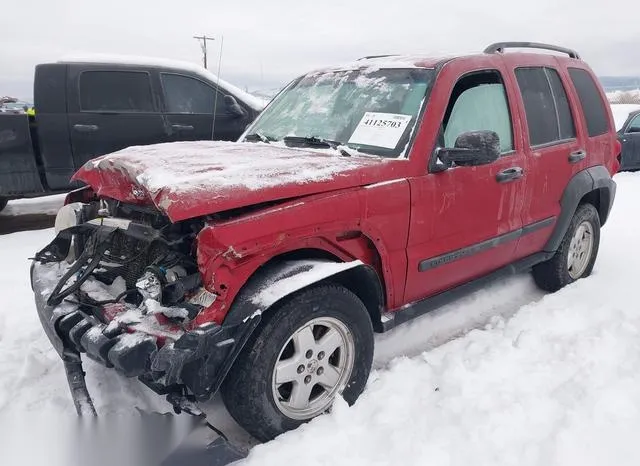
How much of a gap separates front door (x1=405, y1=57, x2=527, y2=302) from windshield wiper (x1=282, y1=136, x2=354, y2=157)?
1.42 ft

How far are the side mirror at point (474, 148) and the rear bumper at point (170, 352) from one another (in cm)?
146

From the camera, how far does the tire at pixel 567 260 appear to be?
171 inches

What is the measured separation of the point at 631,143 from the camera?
10875mm

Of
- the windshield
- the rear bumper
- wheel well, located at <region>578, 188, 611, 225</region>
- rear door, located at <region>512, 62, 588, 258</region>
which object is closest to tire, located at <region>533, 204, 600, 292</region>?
wheel well, located at <region>578, 188, 611, 225</region>

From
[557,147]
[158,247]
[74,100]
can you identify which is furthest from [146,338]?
[74,100]

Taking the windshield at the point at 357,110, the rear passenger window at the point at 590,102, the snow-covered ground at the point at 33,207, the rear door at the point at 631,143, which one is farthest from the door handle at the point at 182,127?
the rear door at the point at 631,143

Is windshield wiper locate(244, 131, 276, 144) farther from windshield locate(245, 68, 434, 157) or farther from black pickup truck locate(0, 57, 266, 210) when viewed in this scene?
black pickup truck locate(0, 57, 266, 210)

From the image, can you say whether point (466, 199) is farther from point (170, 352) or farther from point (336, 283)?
point (170, 352)

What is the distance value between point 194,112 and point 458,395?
5.29 meters

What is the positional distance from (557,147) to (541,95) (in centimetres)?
40

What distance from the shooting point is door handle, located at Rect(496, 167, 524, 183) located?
3.42 meters

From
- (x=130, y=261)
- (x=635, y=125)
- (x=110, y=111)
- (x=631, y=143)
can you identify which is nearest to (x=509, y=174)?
(x=130, y=261)

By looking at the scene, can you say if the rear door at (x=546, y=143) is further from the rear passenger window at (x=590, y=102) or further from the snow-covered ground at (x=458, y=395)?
the snow-covered ground at (x=458, y=395)

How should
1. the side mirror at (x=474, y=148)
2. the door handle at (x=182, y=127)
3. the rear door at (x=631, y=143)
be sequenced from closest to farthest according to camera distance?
the side mirror at (x=474, y=148)
the door handle at (x=182, y=127)
the rear door at (x=631, y=143)
